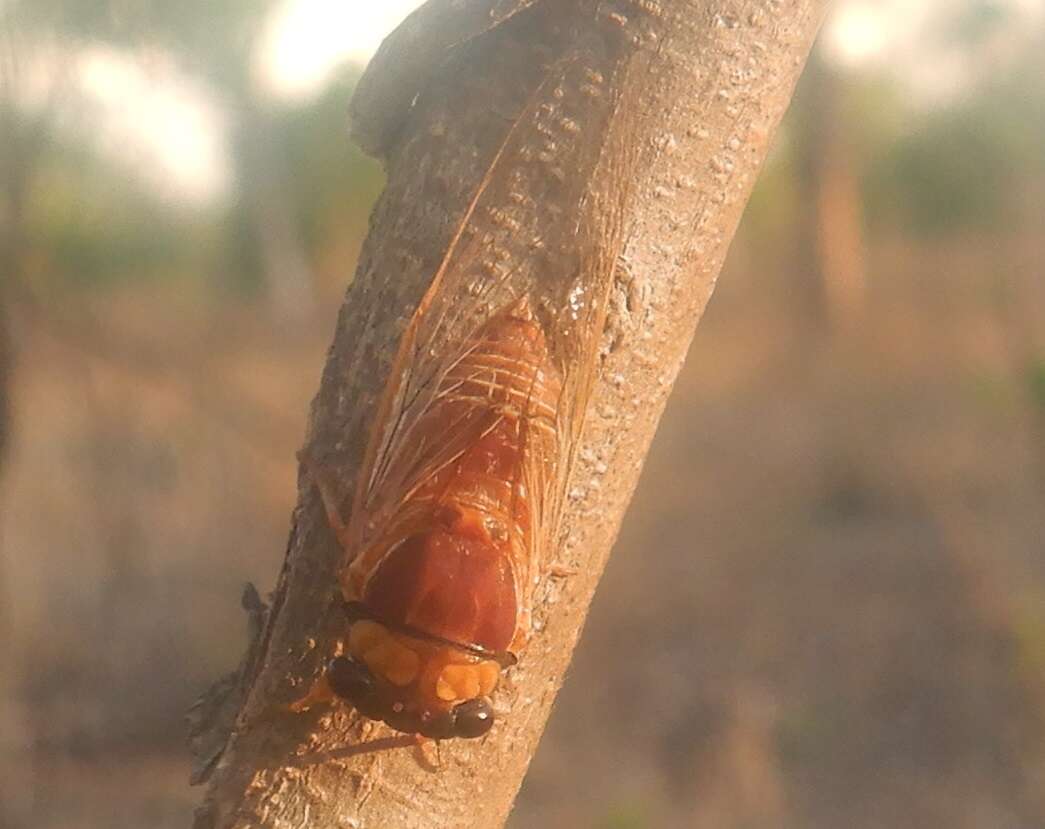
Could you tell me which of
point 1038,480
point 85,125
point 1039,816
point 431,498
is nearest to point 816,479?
point 1038,480

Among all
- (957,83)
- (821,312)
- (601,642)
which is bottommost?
(601,642)

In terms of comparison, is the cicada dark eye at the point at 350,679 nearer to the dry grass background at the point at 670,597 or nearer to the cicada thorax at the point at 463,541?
the cicada thorax at the point at 463,541

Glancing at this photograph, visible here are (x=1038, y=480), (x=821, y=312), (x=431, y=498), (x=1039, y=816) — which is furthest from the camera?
(x=821, y=312)

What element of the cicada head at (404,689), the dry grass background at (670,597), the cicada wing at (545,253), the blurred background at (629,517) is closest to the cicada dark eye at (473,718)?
the cicada head at (404,689)

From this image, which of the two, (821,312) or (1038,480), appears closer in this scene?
(1038,480)

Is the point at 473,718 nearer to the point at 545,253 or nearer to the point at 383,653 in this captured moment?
the point at 383,653

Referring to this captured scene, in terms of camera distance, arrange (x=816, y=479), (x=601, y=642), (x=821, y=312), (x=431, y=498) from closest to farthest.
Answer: (x=431, y=498), (x=601, y=642), (x=816, y=479), (x=821, y=312)

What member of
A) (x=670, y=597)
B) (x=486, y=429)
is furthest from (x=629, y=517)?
(x=486, y=429)

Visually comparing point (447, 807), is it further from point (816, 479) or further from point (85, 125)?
point (816, 479)
